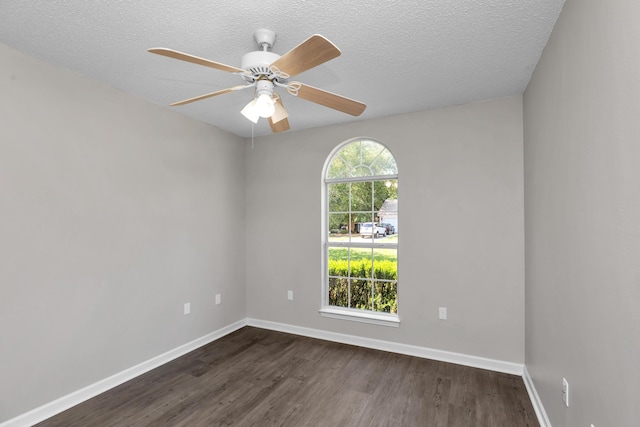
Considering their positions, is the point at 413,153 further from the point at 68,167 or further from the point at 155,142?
the point at 68,167

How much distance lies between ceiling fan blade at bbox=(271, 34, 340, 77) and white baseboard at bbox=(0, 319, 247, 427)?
2.80m

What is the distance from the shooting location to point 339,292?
390 centimetres

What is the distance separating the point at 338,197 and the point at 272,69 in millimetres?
2414

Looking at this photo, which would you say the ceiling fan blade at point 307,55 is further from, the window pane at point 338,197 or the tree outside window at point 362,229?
A: the window pane at point 338,197

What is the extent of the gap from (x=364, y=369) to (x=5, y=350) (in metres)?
2.71

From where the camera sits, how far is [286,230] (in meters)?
4.09

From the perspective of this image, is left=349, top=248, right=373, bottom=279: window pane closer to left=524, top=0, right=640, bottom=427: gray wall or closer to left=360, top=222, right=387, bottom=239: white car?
left=360, top=222, right=387, bottom=239: white car

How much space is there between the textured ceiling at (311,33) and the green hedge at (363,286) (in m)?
1.90

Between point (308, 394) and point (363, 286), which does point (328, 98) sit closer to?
point (308, 394)

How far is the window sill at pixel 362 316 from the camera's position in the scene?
3.45 m

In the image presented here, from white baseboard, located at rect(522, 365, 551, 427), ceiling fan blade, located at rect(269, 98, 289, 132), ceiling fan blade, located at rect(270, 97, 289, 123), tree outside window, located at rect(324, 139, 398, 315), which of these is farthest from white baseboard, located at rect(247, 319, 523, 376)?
ceiling fan blade, located at rect(270, 97, 289, 123)

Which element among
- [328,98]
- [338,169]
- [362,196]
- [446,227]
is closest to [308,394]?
[446,227]

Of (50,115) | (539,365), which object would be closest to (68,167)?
(50,115)

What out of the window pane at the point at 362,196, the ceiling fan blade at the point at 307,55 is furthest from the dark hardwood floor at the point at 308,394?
the ceiling fan blade at the point at 307,55
